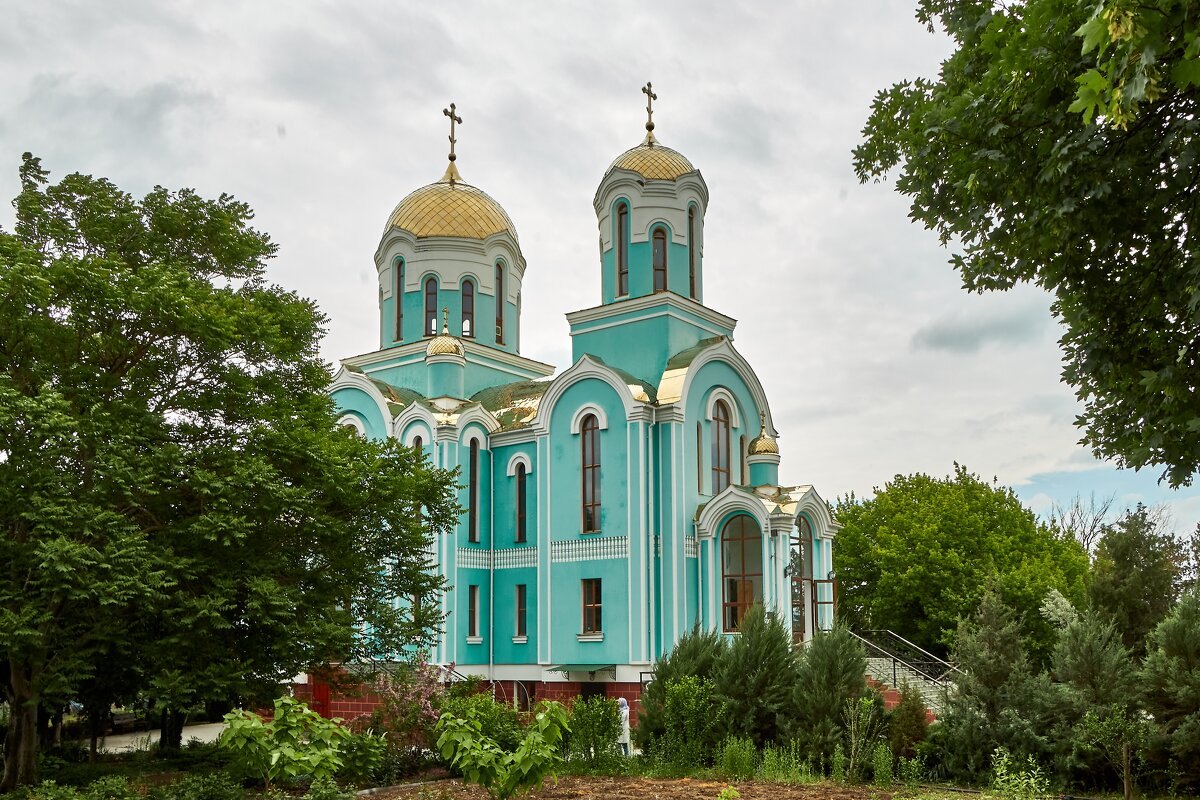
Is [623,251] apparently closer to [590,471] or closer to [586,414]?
[586,414]

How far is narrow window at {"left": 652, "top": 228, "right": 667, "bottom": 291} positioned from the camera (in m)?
26.3

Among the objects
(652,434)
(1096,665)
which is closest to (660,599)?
(652,434)

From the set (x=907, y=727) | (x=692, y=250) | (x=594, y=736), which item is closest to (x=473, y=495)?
(x=692, y=250)

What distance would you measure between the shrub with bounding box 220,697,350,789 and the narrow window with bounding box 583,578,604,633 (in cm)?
1395

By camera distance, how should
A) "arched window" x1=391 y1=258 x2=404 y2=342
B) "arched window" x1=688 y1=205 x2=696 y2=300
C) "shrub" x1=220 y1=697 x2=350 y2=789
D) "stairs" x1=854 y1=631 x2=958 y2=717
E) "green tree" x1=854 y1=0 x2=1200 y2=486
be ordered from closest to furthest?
1. "green tree" x1=854 y1=0 x2=1200 y2=486
2. "shrub" x1=220 y1=697 x2=350 y2=789
3. "stairs" x1=854 y1=631 x2=958 y2=717
4. "arched window" x1=688 y1=205 x2=696 y2=300
5. "arched window" x1=391 y1=258 x2=404 y2=342

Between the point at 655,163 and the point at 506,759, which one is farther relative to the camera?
the point at 655,163

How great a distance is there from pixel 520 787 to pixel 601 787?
172 centimetres

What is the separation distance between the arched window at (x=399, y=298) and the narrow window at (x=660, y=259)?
8.11 metres

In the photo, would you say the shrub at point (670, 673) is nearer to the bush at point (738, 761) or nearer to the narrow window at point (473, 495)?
the bush at point (738, 761)

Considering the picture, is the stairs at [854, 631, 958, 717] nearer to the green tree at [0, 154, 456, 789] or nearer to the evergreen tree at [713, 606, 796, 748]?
the evergreen tree at [713, 606, 796, 748]

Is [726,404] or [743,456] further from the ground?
[726,404]

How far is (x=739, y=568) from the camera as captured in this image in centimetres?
2381

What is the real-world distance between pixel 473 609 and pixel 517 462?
370 centimetres

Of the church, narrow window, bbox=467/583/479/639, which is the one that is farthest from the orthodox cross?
narrow window, bbox=467/583/479/639
